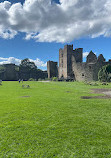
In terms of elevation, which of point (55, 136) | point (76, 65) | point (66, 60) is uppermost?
point (66, 60)

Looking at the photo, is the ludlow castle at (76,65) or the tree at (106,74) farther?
the ludlow castle at (76,65)

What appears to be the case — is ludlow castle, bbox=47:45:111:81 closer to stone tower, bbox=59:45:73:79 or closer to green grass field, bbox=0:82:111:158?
stone tower, bbox=59:45:73:79

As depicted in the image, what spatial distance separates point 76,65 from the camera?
40781mm

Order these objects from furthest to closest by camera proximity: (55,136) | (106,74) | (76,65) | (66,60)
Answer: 1. (66,60)
2. (76,65)
3. (106,74)
4. (55,136)

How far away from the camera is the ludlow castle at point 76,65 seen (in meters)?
33.8

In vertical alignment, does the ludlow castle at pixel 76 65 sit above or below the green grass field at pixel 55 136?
above

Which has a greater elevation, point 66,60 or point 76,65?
point 66,60

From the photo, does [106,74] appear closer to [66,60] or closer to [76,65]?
[76,65]

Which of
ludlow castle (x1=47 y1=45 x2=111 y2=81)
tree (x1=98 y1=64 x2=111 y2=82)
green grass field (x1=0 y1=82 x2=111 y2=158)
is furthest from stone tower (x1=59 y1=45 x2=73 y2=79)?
green grass field (x1=0 y1=82 x2=111 y2=158)

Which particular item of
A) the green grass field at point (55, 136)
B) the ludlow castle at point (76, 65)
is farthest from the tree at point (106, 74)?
the green grass field at point (55, 136)

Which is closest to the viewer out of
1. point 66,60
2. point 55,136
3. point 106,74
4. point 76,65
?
point 55,136

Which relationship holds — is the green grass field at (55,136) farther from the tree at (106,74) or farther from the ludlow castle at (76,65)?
the ludlow castle at (76,65)

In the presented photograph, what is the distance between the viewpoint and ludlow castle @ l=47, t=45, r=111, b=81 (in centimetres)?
3375

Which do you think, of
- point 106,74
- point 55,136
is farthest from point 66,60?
point 55,136
